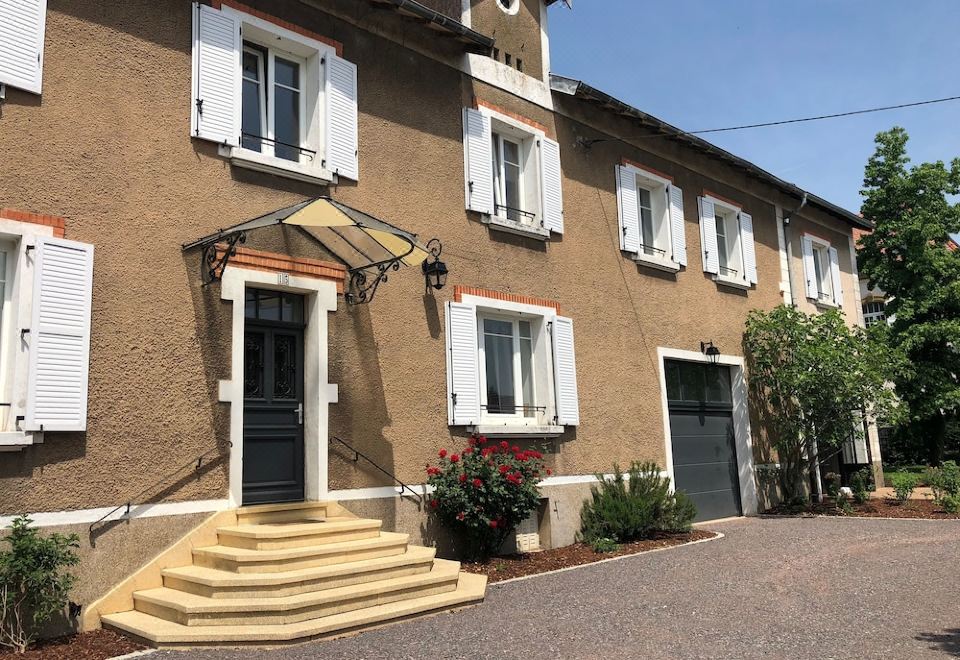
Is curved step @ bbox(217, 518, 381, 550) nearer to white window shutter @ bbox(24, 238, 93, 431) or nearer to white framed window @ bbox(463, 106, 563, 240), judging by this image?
white window shutter @ bbox(24, 238, 93, 431)

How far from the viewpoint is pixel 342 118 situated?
8398mm

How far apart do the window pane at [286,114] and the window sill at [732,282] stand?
301 inches

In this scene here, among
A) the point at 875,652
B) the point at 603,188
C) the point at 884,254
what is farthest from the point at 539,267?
the point at 884,254

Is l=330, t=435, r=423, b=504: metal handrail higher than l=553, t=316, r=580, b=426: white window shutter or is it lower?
lower

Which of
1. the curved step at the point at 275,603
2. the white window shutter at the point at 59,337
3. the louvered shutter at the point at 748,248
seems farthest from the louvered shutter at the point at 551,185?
the white window shutter at the point at 59,337

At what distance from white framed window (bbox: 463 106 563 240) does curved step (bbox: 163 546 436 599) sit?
454 centimetres

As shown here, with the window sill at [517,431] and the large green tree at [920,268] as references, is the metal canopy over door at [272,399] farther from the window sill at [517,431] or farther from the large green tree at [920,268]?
the large green tree at [920,268]

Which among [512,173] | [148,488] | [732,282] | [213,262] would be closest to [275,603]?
[148,488]

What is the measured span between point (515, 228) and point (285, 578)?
214 inches

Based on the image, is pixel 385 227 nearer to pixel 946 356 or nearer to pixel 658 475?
pixel 658 475

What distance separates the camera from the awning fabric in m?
6.95

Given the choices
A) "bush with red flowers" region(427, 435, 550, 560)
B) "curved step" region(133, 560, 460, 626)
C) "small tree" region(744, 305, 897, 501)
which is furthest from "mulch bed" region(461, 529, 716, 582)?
"small tree" region(744, 305, 897, 501)

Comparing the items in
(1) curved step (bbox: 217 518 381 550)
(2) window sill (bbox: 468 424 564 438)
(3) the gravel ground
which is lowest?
(3) the gravel ground

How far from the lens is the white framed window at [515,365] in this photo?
9.23m
